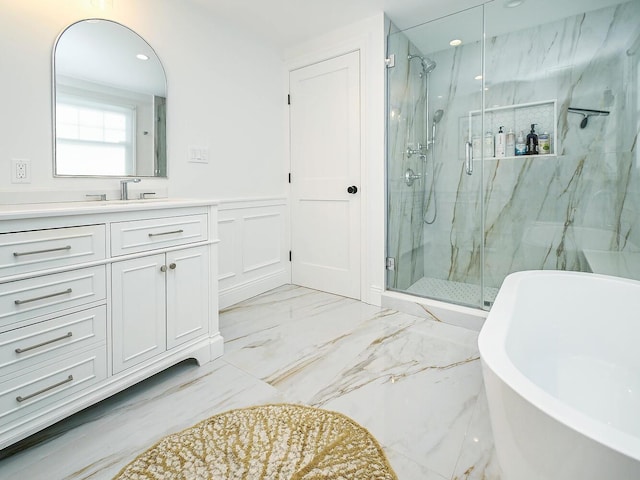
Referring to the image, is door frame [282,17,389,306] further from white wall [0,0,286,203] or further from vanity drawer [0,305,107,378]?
vanity drawer [0,305,107,378]

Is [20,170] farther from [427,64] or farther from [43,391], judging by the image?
[427,64]

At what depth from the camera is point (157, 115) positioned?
7.50 ft

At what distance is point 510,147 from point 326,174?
1.50 metres

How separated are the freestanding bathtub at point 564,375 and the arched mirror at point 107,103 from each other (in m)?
2.11

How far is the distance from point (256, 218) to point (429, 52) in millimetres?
2032

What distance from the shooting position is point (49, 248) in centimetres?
132

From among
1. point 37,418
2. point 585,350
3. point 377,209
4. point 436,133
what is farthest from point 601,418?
point 436,133

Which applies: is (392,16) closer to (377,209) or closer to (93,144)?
(377,209)

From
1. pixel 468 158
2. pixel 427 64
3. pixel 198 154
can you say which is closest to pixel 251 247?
pixel 198 154

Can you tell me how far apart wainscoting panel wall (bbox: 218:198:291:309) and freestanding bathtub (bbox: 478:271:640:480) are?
6.47 feet

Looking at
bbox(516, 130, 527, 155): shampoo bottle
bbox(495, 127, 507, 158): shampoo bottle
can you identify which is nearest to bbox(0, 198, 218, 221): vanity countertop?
bbox(495, 127, 507, 158): shampoo bottle

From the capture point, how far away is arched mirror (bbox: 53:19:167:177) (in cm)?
187

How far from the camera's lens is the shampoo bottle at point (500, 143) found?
2.84 metres

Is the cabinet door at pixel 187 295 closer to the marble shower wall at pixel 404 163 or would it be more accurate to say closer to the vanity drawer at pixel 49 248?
the vanity drawer at pixel 49 248
